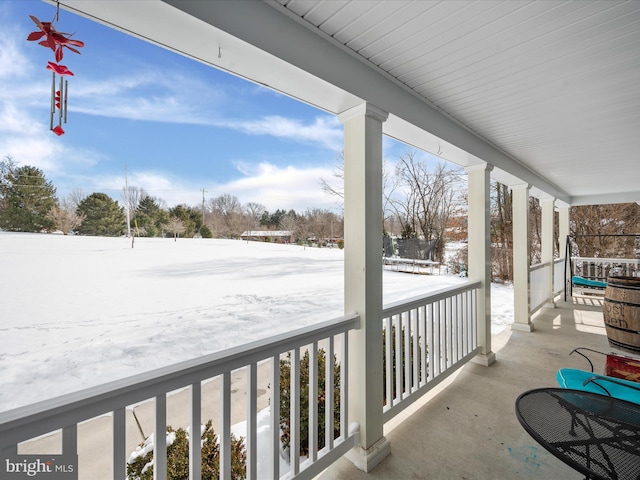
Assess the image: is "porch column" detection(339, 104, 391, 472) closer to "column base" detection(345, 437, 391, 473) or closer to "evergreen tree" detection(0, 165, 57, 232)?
"column base" detection(345, 437, 391, 473)

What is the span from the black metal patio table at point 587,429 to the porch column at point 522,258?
10.7 feet

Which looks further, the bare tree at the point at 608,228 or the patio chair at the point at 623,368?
the bare tree at the point at 608,228

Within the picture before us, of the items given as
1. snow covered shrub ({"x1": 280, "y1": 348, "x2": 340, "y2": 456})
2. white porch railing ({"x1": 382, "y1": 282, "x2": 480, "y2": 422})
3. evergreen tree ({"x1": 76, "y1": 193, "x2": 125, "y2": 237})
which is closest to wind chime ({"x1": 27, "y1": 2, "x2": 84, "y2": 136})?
evergreen tree ({"x1": 76, "y1": 193, "x2": 125, "y2": 237})

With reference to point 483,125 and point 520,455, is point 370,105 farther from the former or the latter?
point 520,455

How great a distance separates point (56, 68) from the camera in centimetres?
84

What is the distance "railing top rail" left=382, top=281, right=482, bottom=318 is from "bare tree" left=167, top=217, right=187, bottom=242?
1806mm

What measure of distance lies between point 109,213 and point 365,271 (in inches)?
65.8

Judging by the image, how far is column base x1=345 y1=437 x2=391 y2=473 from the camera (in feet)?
5.64

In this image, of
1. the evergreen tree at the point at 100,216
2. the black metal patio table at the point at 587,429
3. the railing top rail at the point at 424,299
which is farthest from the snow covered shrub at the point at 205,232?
the black metal patio table at the point at 587,429

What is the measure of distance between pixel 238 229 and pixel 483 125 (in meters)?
2.57

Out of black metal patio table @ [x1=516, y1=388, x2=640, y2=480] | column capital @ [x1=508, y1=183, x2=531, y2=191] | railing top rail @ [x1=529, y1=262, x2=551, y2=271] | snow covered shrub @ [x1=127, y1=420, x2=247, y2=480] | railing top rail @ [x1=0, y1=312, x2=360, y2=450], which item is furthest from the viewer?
railing top rail @ [x1=529, y1=262, x2=551, y2=271]

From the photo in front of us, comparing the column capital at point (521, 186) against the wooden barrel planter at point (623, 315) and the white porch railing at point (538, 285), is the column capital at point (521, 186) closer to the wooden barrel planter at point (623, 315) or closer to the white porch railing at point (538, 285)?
the white porch railing at point (538, 285)

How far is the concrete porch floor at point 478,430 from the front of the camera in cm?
171

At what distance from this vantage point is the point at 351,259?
181 cm
